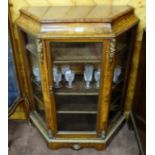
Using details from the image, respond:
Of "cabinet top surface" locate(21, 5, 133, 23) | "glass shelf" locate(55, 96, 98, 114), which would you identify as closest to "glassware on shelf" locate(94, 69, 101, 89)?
"glass shelf" locate(55, 96, 98, 114)

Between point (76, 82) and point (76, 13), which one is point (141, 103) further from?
point (76, 13)

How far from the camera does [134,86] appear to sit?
1870 millimetres

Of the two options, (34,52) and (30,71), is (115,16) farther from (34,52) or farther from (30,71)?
(30,71)

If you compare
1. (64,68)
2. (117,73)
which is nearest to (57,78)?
(64,68)

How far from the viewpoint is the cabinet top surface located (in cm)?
127

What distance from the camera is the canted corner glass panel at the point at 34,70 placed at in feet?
4.89

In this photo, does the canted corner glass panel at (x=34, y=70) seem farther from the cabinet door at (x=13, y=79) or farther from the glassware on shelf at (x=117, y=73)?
the glassware on shelf at (x=117, y=73)

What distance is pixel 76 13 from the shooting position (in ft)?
4.44

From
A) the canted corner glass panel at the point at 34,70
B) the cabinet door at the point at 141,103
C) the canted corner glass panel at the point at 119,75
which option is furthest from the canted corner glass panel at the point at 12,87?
the cabinet door at the point at 141,103

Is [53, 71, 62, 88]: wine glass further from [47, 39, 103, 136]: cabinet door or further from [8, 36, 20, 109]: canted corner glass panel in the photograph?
[8, 36, 20, 109]: canted corner glass panel

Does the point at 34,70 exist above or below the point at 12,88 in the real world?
above

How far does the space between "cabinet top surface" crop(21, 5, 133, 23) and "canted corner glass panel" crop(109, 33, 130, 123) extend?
0.53ft

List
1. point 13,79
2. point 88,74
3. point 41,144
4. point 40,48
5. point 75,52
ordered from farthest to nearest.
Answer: point 41,144 < point 13,79 < point 88,74 < point 75,52 < point 40,48

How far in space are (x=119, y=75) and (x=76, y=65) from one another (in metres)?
0.36
